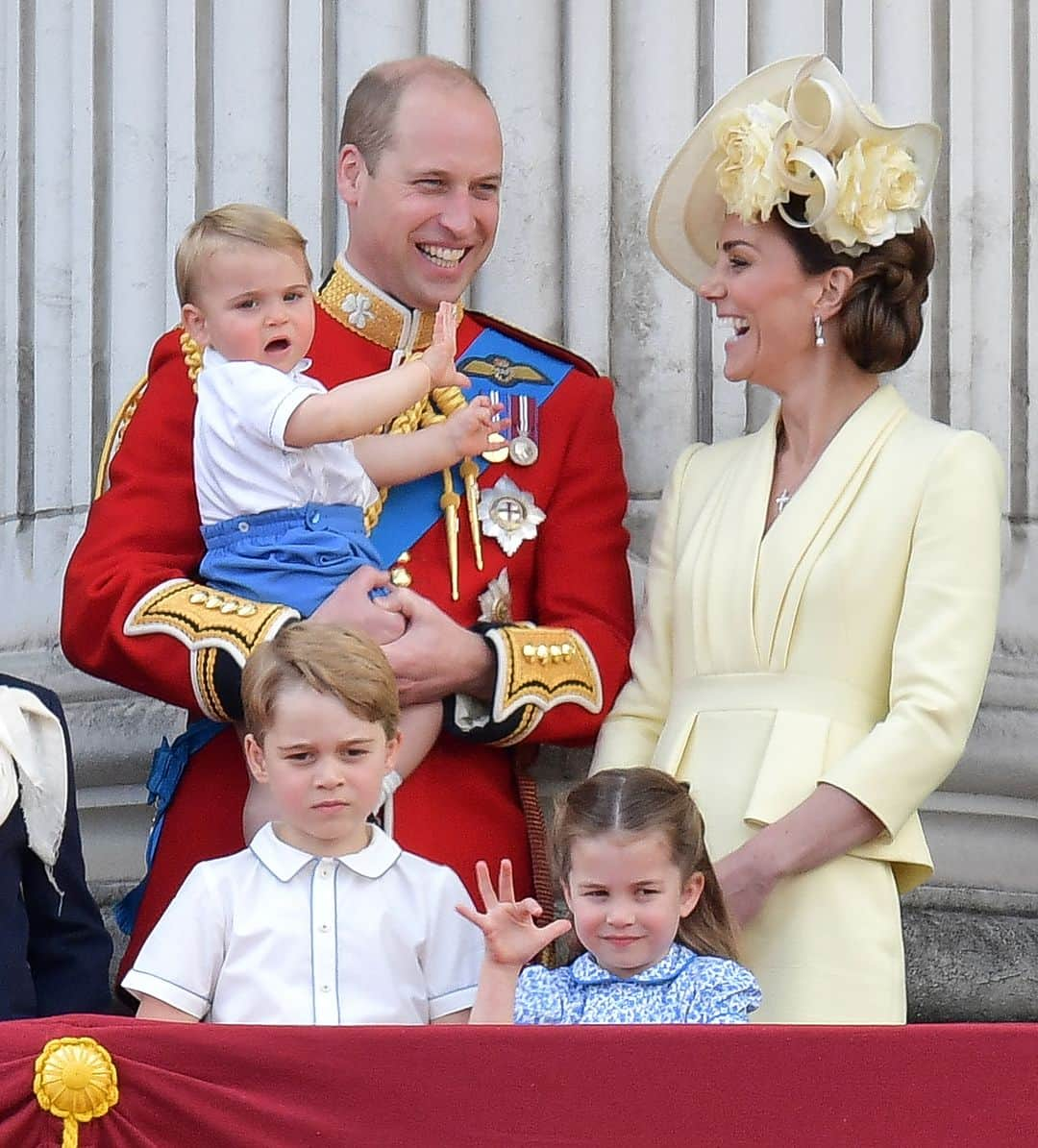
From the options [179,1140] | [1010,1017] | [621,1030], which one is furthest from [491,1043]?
[1010,1017]

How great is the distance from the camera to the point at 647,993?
3.41m

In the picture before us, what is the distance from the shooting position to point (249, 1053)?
2980 mm

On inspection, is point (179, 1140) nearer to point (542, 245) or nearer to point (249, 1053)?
point (249, 1053)

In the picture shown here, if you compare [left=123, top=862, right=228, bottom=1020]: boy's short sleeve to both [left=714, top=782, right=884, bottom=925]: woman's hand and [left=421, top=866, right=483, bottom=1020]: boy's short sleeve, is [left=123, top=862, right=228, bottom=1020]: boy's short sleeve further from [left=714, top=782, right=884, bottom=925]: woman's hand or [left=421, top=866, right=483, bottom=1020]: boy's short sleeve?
[left=714, top=782, right=884, bottom=925]: woman's hand

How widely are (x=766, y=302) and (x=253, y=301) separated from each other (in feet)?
2.32

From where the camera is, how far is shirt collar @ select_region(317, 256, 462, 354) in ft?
14.3

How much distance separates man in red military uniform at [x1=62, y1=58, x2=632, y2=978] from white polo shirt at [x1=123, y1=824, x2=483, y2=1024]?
417 mm

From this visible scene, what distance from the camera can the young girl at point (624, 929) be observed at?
132 inches

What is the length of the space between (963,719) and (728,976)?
56 cm

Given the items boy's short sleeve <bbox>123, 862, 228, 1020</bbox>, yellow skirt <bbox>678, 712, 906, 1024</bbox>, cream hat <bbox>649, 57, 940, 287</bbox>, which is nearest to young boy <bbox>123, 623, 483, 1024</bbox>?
boy's short sleeve <bbox>123, 862, 228, 1020</bbox>

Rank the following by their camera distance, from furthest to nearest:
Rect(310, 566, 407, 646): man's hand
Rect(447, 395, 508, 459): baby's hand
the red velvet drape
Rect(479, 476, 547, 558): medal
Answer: Rect(479, 476, 547, 558): medal < Rect(447, 395, 508, 459): baby's hand < Rect(310, 566, 407, 646): man's hand < the red velvet drape

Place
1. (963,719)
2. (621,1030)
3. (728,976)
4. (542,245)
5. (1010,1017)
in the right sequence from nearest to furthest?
(621,1030) < (728,976) < (963,719) < (1010,1017) < (542,245)

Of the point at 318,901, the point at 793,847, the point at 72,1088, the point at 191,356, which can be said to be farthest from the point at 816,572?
the point at 72,1088

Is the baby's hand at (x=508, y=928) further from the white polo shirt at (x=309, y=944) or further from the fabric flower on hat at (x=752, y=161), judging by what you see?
the fabric flower on hat at (x=752, y=161)
